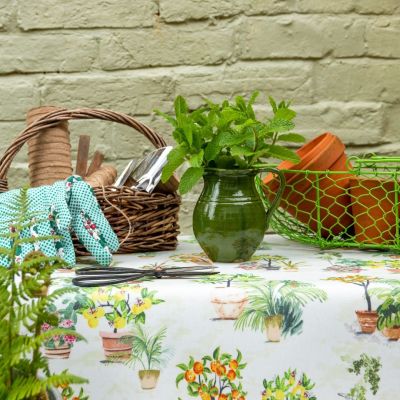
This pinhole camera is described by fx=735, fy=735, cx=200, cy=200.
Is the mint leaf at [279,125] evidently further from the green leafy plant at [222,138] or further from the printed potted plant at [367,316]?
the printed potted plant at [367,316]

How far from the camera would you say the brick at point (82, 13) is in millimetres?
1920

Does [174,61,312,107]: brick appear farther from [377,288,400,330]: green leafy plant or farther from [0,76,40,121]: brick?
[377,288,400,330]: green leafy plant

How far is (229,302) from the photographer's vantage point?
1.00 m

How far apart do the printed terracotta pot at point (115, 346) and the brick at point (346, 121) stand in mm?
1118

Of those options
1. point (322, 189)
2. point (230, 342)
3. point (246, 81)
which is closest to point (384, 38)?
point (246, 81)

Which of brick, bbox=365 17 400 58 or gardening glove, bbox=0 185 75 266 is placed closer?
gardening glove, bbox=0 185 75 266

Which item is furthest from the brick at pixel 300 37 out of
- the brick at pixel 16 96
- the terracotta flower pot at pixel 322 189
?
the terracotta flower pot at pixel 322 189

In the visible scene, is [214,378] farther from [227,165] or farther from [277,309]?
[227,165]

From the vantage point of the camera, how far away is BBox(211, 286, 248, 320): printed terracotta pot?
3.26ft

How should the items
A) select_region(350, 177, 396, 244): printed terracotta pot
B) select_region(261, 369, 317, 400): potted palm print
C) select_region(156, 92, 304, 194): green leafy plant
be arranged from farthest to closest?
select_region(350, 177, 396, 244): printed terracotta pot → select_region(156, 92, 304, 194): green leafy plant → select_region(261, 369, 317, 400): potted palm print

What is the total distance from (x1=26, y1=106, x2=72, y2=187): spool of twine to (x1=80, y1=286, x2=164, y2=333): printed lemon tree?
19.2 inches

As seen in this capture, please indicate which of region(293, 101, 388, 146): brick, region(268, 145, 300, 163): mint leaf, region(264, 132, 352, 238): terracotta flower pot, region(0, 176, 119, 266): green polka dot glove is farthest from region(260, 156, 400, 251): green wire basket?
region(293, 101, 388, 146): brick

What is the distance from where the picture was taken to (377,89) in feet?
6.53

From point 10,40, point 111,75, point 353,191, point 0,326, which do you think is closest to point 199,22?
point 111,75
